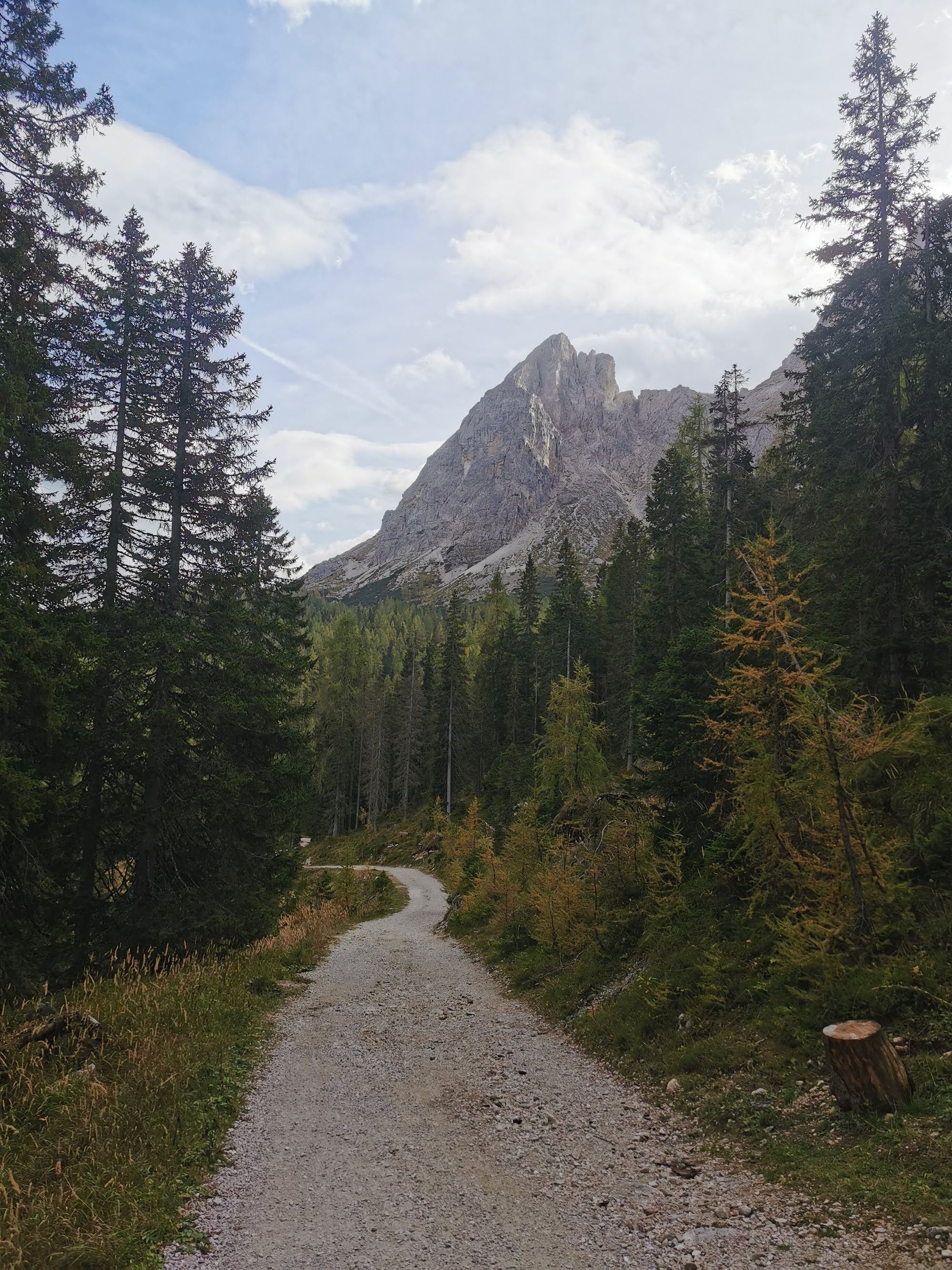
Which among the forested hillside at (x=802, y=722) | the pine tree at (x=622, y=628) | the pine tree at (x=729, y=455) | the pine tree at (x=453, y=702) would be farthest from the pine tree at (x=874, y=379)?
the pine tree at (x=453, y=702)

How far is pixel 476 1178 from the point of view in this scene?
18.5 ft

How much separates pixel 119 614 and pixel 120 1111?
8.80 metres

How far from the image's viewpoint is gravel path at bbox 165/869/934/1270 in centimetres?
439

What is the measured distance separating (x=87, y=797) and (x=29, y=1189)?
893cm

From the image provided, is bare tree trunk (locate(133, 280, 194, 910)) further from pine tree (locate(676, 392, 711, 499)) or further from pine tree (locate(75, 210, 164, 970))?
pine tree (locate(676, 392, 711, 499))

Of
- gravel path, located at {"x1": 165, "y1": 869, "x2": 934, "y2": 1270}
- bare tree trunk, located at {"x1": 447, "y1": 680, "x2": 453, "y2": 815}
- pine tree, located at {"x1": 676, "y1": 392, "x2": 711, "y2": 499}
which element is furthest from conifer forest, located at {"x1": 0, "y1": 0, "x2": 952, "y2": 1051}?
bare tree trunk, located at {"x1": 447, "y1": 680, "x2": 453, "y2": 815}

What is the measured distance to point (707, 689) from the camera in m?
13.3

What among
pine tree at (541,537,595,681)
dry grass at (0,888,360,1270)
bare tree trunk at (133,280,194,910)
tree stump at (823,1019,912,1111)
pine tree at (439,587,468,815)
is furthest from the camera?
pine tree at (439,587,468,815)

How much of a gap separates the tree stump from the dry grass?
5612 millimetres

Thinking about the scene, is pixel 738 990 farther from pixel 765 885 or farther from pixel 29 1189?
pixel 29 1189

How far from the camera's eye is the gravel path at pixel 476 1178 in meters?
4.39

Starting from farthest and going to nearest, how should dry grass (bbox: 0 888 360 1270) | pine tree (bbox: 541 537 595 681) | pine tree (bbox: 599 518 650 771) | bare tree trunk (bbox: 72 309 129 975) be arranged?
pine tree (bbox: 541 537 595 681), pine tree (bbox: 599 518 650 771), bare tree trunk (bbox: 72 309 129 975), dry grass (bbox: 0 888 360 1270)

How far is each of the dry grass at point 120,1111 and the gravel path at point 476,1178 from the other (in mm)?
361

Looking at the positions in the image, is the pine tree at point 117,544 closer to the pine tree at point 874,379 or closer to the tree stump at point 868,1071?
the tree stump at point 868,1071
